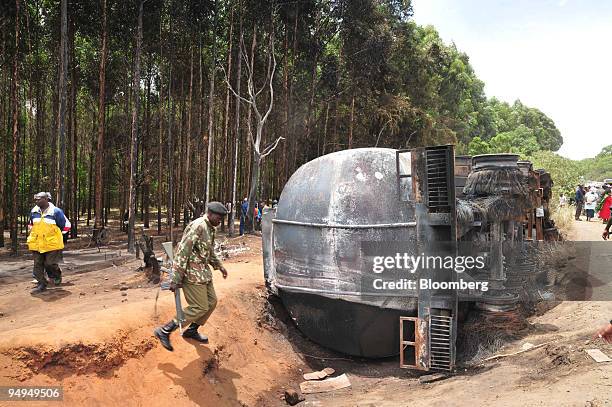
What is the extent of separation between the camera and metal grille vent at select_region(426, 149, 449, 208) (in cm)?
605

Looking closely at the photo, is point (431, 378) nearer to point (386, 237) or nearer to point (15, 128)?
point (386, 237)

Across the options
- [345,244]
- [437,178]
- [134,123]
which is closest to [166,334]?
[345,244]

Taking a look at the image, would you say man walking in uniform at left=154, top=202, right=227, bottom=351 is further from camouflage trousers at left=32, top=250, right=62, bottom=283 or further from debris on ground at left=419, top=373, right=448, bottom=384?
camouflage trousers at left=32, top=250, right=62, bottom=283

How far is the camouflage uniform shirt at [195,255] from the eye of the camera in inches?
206

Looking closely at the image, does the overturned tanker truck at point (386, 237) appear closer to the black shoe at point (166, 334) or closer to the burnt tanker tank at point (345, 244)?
the burnt tanker tank at point (345, 244)

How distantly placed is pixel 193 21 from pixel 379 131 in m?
13.7

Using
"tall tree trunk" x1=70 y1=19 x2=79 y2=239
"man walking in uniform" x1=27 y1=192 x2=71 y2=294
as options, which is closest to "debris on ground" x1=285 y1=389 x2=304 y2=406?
"man walking in uniform" x1=27 y1=192 x2=71 y2=294

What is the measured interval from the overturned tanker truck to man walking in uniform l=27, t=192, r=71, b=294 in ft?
12.0

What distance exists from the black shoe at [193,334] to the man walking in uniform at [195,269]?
29 cm

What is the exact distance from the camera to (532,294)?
8484 mm

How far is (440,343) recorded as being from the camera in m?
6.06

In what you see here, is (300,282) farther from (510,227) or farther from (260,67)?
(260,67)

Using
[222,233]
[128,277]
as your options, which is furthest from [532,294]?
[222,233]

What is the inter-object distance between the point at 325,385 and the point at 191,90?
15.5 m
